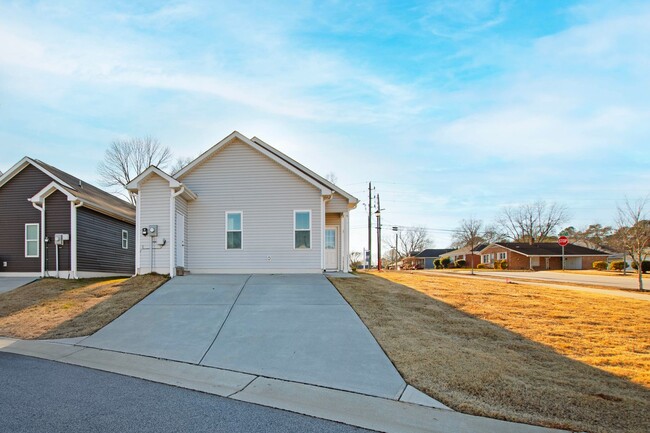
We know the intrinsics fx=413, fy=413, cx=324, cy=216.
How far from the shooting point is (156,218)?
14492mm

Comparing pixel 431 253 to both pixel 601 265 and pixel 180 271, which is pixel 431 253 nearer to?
pixel 601 265

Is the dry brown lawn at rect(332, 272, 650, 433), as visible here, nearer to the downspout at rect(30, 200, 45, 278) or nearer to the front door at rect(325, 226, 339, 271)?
the front door at rect(325, 226, 339, 271)

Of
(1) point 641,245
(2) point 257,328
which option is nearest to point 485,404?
(2) point 257,328

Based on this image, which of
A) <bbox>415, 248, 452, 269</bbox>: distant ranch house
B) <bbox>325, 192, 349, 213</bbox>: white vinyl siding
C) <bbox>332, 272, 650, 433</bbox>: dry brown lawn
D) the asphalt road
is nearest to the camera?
the asphalt road

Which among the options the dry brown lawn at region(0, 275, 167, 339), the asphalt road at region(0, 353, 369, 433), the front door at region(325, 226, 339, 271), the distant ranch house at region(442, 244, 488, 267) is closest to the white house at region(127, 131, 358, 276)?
the dry brown lawn at region(0, 275, 167, 339)

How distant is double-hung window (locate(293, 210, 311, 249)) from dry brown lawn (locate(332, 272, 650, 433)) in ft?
10.6

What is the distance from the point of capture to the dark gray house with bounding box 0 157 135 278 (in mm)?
Answer: 16844

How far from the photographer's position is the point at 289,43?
12.0 meters

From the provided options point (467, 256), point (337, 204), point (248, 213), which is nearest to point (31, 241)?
point (248, 213)

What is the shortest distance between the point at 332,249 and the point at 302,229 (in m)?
3.24

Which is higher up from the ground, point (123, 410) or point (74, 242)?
point (74, 242)

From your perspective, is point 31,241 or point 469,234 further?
point 469,234

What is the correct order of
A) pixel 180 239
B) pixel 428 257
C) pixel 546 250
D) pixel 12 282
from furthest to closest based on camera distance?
1. pixel 428 257
2. pixel 546 250
3. pixel 12 282
4. pixel 180 239

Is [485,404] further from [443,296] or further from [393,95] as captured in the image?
[393,95]
